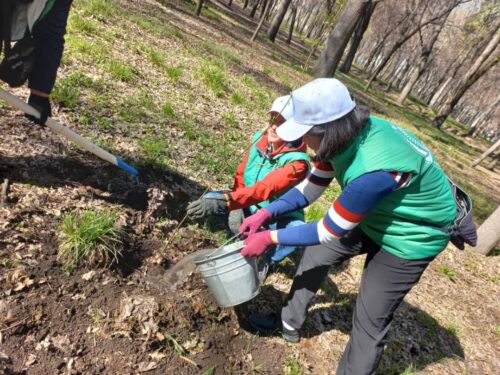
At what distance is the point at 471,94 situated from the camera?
48750mm

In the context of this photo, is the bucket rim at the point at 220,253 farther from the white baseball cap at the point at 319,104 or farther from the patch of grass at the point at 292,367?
the patch of grass at the point at 292,367

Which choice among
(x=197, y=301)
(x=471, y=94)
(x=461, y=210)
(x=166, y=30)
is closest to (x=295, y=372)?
(x=197, y=301)

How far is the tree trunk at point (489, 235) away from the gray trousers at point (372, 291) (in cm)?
448

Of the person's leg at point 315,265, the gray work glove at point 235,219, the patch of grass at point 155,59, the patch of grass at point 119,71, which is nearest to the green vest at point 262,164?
the gray work glove at point 235,219

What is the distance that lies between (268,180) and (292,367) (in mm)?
1410

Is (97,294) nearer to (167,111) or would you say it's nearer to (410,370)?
(410,370)

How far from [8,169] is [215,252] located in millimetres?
1981

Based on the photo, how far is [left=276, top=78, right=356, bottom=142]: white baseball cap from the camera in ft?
5.97

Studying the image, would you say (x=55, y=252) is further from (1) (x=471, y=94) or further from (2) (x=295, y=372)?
(1) (x=471, y=94)

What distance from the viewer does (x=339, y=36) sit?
10984 mm

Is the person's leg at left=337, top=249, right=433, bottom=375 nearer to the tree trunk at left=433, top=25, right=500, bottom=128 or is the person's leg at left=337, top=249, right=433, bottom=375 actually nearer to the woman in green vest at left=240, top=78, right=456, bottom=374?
the woman in green vest at left=240, top=78, right=456, bottom=374

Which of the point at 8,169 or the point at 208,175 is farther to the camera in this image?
the point at 208,175

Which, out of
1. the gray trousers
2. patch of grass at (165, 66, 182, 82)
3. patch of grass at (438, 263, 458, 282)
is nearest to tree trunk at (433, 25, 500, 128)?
patch of grass at (438, 263, 458, 282)

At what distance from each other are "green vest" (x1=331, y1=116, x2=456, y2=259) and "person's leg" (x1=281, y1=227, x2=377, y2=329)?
269 mm
